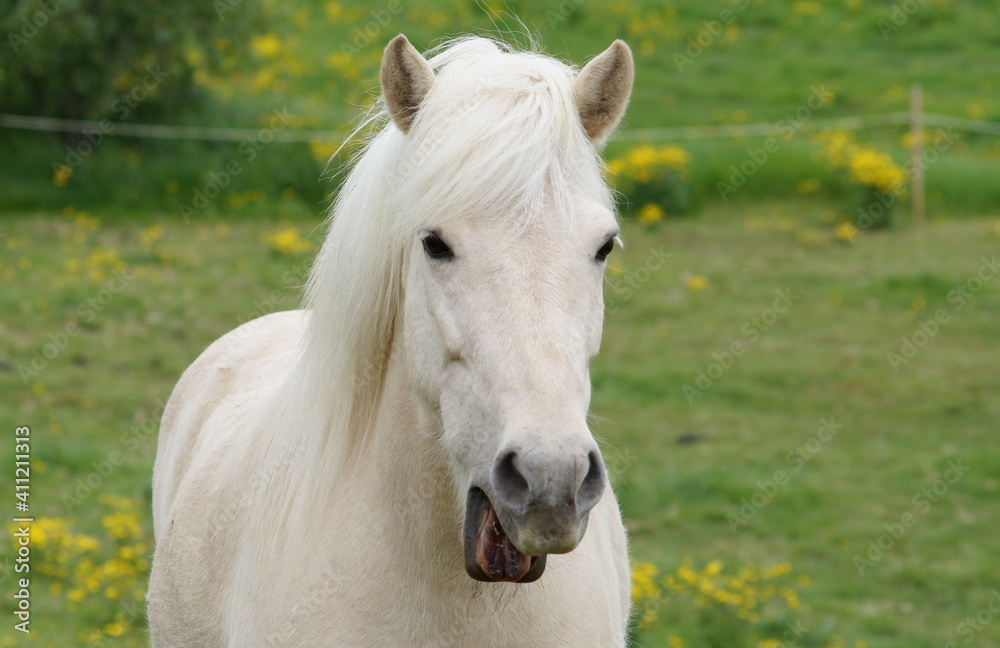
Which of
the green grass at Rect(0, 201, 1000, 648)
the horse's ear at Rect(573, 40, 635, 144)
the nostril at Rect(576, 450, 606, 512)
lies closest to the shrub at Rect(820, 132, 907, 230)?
the green grass at Rect(0, 201, 1000, 648)

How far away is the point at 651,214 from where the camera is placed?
→ 1084 cm

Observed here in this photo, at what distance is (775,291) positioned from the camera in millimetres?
9234

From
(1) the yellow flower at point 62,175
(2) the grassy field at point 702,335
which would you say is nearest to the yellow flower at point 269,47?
(2) the grassy field at point 702,335

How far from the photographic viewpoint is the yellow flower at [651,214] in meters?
10.8

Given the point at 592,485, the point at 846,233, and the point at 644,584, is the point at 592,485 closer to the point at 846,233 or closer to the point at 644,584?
the point at 644,584

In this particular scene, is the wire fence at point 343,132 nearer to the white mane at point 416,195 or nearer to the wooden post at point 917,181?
the wooden post at point 917,181

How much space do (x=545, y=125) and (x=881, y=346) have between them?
6845 millimetres

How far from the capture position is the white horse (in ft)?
6.13

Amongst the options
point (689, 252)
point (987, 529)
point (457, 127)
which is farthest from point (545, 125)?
point (689, 252)

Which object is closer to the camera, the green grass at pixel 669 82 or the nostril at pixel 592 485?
the nostril at pixel 592 485

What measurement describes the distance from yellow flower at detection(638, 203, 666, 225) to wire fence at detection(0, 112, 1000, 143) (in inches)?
32.9

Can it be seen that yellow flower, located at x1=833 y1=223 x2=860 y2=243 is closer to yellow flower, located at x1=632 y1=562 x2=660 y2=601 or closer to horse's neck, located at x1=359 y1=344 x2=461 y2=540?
yellow flower, located at x1=632 y1=562 x2=660 y2=601

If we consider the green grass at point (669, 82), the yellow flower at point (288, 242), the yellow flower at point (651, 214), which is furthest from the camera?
the yellow flower at point (651, 214)

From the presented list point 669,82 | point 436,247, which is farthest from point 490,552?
point 669,82
